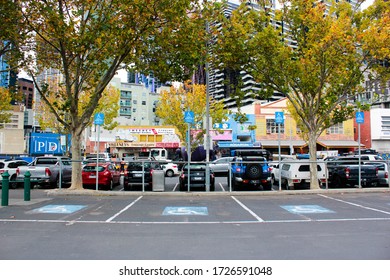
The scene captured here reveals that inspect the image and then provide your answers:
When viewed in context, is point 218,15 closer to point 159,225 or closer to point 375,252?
point 159,225

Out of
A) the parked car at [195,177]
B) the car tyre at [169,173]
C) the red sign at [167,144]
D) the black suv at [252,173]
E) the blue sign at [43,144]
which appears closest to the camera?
the black suv at [252,173]

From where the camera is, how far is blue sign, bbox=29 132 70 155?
1232 inches

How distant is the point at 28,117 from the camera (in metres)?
90.8

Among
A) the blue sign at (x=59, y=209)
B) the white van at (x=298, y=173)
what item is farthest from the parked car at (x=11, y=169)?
the white van at (x=298, y=173)

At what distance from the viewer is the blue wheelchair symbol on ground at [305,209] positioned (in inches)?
442

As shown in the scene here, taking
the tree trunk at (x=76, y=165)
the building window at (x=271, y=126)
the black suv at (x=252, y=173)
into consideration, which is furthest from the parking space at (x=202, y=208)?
the building window at (x=271, y=126)

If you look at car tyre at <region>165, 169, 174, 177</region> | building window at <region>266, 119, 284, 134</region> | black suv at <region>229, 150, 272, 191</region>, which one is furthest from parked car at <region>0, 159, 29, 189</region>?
building window at <region>266, 119, 284, 134</region>

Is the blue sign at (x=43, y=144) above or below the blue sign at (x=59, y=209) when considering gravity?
above

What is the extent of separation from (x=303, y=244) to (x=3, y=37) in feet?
48.0

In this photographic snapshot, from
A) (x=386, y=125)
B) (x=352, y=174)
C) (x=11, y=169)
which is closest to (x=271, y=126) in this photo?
(x=386, y=125)

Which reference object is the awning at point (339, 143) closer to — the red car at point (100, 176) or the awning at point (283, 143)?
the awning at point (283, 143)

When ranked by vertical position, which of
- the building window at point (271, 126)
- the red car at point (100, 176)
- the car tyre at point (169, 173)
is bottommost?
the car tyre at point (169, 173)

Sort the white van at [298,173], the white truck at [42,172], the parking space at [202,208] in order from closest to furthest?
the parking space at [202,208] < the white truck at [42,172] < the white van at [298,173]

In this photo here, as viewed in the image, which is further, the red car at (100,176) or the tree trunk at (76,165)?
the red car at (100,176)
